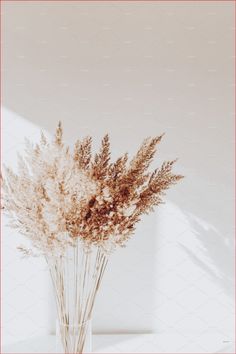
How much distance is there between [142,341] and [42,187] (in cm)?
91

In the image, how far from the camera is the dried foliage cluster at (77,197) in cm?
118

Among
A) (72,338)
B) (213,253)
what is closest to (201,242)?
(213,253)

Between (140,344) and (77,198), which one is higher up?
(77,198)

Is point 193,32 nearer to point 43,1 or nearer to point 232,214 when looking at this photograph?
point 43,1

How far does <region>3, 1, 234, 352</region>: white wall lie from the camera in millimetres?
1808

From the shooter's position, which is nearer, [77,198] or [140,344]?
[77,198]

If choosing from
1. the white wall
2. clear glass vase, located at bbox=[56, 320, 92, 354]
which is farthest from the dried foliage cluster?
the white wall

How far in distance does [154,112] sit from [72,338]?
908 millimetres

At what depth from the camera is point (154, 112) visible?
72.5 inches

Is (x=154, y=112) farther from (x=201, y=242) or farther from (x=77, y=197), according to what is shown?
(x=77, y=197)

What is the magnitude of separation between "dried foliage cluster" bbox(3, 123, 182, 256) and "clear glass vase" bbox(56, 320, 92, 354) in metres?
0.22

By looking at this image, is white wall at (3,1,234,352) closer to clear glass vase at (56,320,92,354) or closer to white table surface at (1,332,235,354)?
white table surface at (1,332,235,354)

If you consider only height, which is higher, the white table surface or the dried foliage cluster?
the dried foliage cluster

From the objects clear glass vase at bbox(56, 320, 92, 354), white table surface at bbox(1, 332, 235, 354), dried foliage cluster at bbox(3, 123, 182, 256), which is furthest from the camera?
white table surface at bbox(1, 332, 235, 354)
